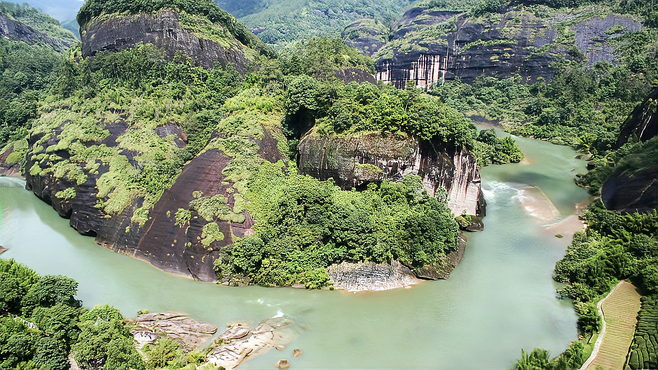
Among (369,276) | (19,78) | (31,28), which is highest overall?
(31,28)

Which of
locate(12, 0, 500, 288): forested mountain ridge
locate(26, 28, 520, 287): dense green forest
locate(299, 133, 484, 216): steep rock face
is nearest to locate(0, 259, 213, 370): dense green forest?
locate(12, 0, 500, 288): forested mountain ridge

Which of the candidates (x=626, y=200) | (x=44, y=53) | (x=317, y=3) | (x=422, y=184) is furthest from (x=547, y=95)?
(x=317, y=3)

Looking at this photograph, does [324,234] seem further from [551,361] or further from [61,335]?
[61,335]

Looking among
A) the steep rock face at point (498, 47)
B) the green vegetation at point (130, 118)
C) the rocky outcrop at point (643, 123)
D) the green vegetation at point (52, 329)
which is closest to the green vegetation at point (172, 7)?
the green vegetation at point (130, 118)

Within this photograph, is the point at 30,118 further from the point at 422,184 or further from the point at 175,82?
the point at 422,184

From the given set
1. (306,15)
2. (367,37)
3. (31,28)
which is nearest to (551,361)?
(31,28)

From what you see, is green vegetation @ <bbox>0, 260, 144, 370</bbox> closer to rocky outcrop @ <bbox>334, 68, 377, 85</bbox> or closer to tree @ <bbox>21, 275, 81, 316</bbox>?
tree @ <bbox>21, 275, 81, 316</bbox>
